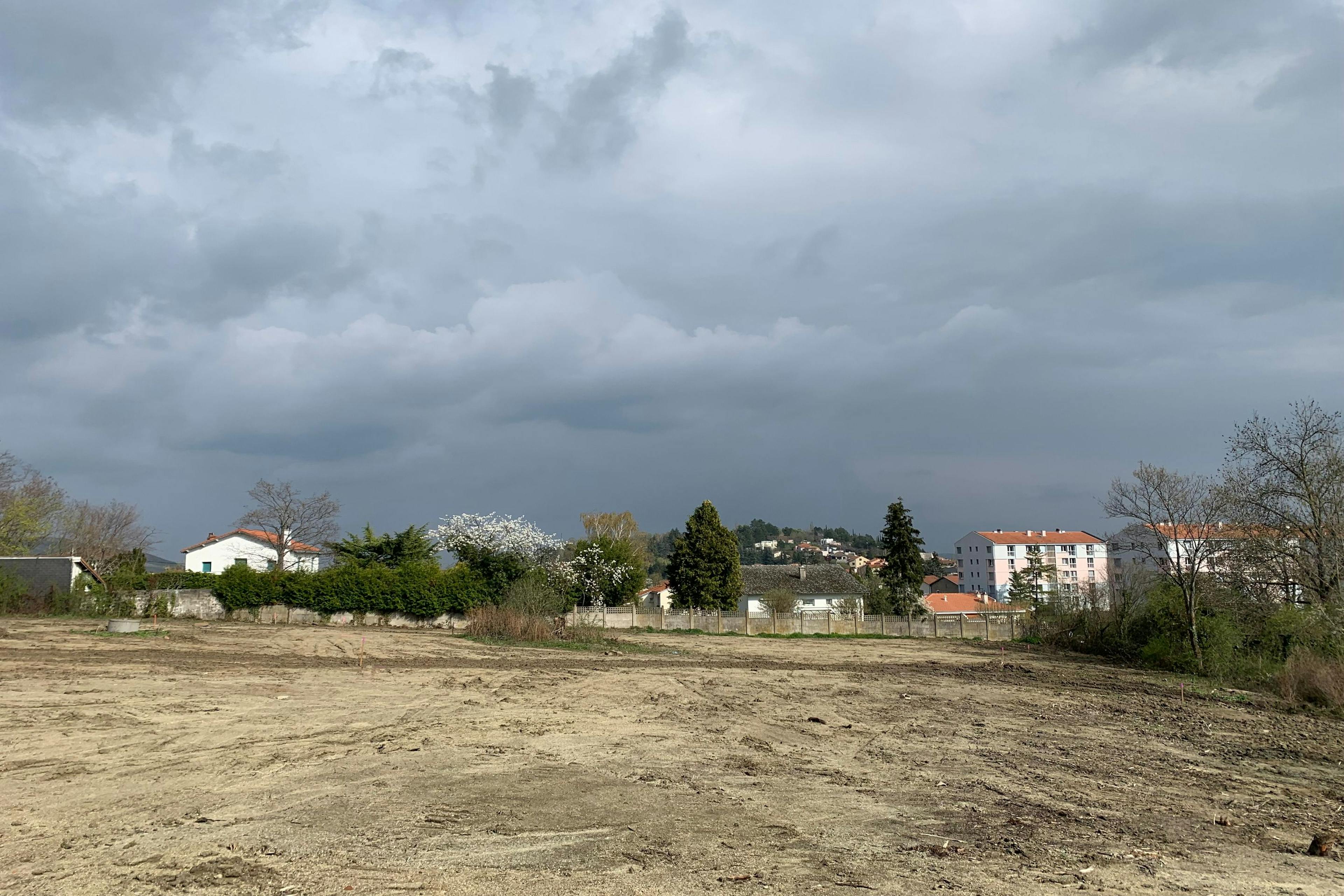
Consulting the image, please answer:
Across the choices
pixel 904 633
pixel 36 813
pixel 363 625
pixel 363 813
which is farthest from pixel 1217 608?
pixel 363 625

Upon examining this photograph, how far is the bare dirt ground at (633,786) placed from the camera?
18.8 feet

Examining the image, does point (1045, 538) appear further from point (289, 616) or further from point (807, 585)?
point (289, 616)

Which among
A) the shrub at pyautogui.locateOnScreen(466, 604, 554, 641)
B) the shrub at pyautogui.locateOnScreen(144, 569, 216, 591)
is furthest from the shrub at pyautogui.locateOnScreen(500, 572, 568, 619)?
the shrub at pyautogui.locateOnScreen(144, 569, 216, 591)

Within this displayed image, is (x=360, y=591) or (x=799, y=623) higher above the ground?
(x=360, y=591)

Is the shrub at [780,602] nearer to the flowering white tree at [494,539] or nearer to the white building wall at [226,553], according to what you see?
the flowering white tree at [494,539]

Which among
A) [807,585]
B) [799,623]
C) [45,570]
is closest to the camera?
[45,570]

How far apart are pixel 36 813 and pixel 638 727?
7.36 metres

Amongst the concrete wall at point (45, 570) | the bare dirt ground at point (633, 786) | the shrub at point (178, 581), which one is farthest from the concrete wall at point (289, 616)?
the bare dirt ground at point (633, 786)

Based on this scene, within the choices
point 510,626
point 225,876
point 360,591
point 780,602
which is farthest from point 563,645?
point 780,602

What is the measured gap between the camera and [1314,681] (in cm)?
1650

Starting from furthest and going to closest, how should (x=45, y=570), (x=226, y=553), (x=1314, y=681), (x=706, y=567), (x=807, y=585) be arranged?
1. (x=226, y=553)
2. (x=807, y=585)
3. (x=706, y=567)
4. (x=45, y=570)
5. (x=1314, y=681)

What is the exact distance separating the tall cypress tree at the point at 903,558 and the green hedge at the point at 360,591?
2745 centimetres

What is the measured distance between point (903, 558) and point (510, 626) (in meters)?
31.0

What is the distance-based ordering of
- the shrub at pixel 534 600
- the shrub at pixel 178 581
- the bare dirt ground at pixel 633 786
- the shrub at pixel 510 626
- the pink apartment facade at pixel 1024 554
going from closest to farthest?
the bare dirt ground at pixel 633 786
the shrub at pixel 510 626
the shrub at pixel 534 600
the shrub at pixel 178 581
the pink apartment facade at pixel 1024 554
